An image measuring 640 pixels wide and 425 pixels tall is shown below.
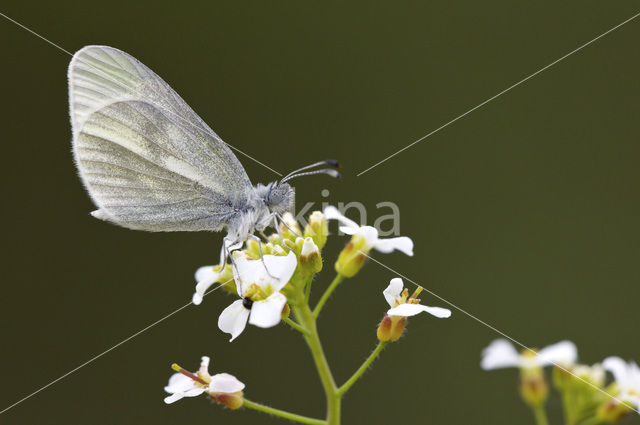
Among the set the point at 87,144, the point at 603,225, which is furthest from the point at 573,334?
the point at 87,144

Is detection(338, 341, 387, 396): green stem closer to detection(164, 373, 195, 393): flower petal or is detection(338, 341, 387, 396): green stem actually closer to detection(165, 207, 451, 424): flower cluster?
detection(165, 207, 451, 424): flower cluster

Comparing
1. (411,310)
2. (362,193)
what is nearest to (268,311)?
(411,310)

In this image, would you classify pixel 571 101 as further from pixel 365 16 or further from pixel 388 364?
pixel 388 364

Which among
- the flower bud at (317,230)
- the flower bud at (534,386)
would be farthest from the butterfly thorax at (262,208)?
the flower bud at (534,386)

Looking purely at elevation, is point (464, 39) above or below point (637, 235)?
above

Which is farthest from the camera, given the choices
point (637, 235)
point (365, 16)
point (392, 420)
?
point (365, 16)

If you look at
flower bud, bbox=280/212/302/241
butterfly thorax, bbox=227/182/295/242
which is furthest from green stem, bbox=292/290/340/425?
butterfly thorax, bbox=227/182/295/242

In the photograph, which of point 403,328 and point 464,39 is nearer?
point 403,328

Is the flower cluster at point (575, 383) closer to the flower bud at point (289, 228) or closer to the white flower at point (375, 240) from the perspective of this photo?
the white flower at point (375, 240)
